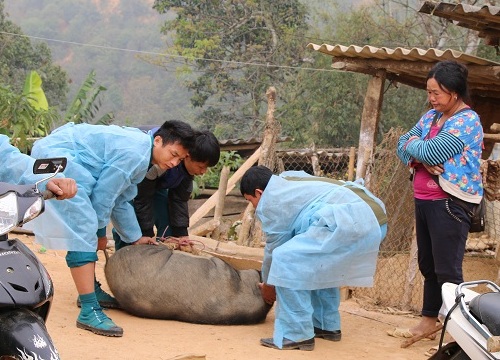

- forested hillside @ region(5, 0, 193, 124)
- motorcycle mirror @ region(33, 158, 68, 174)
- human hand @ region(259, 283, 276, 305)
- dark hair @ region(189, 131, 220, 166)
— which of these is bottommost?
forested hillside @ region(5, 0, 193, 124)

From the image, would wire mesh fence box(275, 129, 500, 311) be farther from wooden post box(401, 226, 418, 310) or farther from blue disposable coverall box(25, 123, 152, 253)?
blue disposable coverall box(25, 123, 152, 253)

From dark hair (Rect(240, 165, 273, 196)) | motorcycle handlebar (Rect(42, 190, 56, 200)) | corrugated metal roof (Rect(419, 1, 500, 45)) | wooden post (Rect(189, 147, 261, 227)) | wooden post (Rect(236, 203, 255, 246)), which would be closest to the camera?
motorcycle handlebar (Rect(42, 190, 56, 200))

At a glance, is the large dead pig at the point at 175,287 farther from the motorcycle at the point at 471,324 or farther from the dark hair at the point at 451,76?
the motorcycle at the point at 471,324

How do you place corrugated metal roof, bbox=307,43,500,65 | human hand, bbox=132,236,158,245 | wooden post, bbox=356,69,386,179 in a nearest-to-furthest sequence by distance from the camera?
human hand, bbox=132,236,158,245 → corrugated metal roof, bbox=307,43,500,65 → wooden post, bbox=356,69,386,179


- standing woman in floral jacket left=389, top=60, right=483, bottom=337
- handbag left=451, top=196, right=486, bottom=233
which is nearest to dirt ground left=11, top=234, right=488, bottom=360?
standing woman in floral jacket left=389, top=60, right=483, bottom=337

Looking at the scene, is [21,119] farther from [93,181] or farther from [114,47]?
[114,47]

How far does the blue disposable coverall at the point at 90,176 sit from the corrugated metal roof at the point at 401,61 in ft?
8.46

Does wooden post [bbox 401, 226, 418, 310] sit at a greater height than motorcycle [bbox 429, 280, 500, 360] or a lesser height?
lesser

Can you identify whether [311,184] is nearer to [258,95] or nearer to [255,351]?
[255,351]

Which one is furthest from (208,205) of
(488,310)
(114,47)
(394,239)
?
(114,47)

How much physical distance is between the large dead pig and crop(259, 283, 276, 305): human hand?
0.29 feet

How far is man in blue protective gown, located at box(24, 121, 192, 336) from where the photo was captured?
5.20 m

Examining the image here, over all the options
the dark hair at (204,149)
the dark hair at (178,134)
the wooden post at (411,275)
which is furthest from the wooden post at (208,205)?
the dark hair at (178,134)

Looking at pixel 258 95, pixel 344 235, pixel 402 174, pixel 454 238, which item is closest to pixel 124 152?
pixel 344 235
